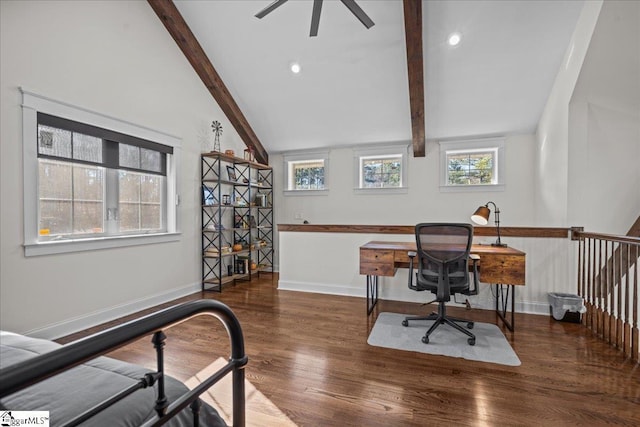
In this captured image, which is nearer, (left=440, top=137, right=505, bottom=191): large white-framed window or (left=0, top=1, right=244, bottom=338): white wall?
(left=0, top=1, right=244, bottom=338): white wall

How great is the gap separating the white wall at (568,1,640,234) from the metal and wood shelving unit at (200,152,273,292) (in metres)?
4.18

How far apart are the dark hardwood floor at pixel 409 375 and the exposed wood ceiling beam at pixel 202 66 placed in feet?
10.5

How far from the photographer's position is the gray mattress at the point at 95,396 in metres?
0.78

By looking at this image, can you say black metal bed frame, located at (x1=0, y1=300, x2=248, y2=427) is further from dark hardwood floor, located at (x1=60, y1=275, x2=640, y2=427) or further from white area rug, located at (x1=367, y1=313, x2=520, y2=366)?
white area rug, located at (x1=367, y1=313, x2=520, y2=366)

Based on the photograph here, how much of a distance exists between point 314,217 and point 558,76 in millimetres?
3926

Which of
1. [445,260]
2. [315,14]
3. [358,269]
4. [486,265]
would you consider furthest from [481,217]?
[315,14]

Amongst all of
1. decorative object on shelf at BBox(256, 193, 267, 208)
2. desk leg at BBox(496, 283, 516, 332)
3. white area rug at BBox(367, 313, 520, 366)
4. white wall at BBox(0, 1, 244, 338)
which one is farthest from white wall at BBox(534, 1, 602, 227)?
white wall at BBox(0, 1, 244, 338)

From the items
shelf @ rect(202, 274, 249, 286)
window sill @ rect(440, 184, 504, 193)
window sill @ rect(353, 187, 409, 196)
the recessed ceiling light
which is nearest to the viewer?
the recessed ceiling light

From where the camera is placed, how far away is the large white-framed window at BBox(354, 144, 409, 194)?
16.6 feet

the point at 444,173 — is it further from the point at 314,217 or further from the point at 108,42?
the point at 108,42

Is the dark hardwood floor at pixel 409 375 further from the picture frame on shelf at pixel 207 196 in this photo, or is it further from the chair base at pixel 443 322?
the picture frame on shelf at pixel 207 196

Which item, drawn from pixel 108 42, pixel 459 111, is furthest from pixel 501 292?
pixel 108 42

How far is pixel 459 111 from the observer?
428 centimetres

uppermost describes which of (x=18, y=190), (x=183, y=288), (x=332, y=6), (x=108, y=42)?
(x=332, y=6)
